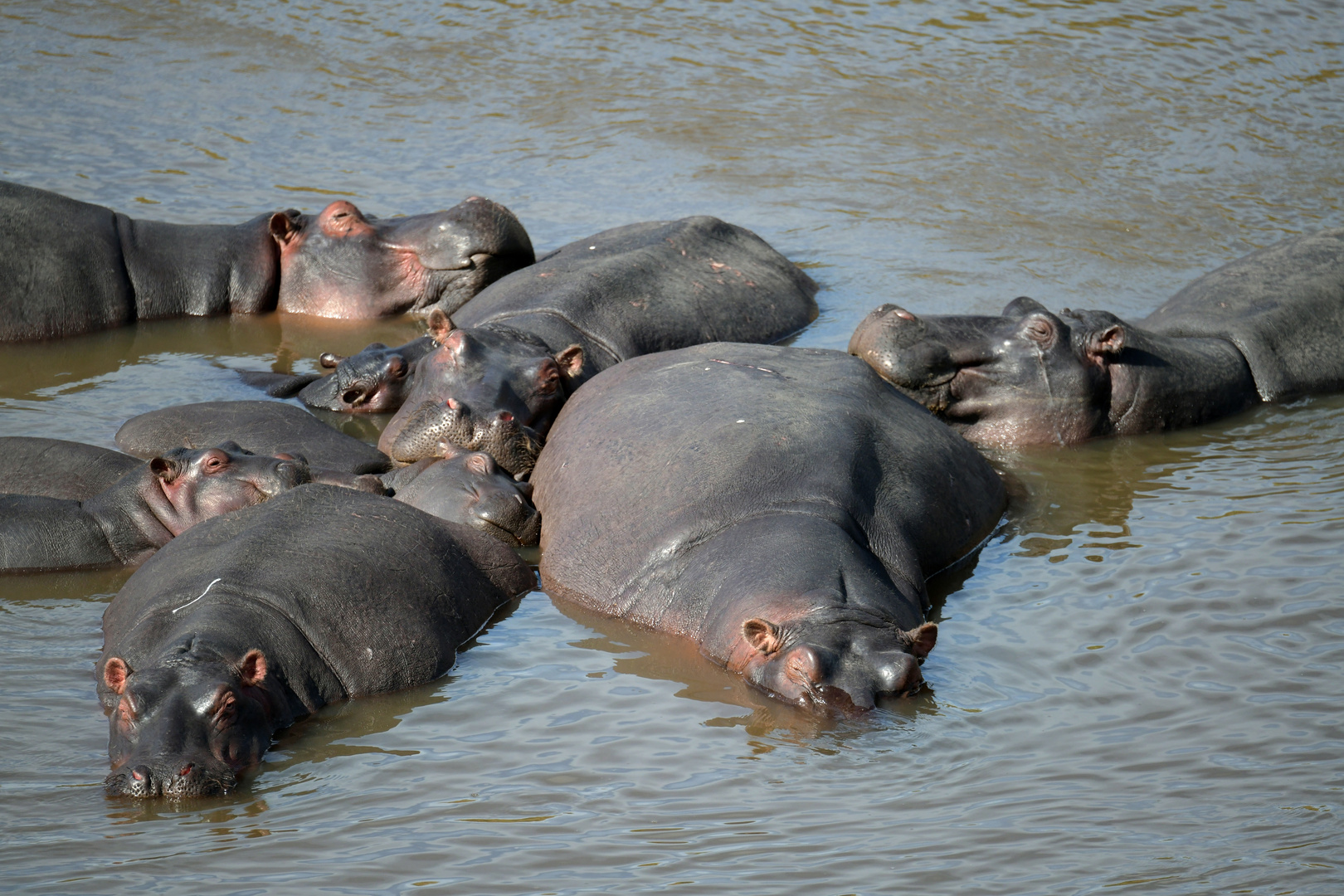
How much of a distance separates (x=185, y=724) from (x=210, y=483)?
1.95 metres

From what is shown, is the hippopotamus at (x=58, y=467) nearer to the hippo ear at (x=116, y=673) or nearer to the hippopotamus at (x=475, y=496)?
the hippopotamus at (x=475, y=496)

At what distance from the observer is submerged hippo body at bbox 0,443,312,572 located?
18.8ft

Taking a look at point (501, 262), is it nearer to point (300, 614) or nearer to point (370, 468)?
point (370, 468)

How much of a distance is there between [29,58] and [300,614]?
1116 centimetres

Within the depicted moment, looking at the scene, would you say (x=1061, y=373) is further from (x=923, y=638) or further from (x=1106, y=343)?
(x=923, y=638)

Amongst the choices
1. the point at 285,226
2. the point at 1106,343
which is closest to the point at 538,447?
the point at 1106,343

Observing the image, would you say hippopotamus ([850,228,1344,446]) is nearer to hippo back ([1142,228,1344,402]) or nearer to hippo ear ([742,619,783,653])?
hippo back ([1142,228,1344,402])

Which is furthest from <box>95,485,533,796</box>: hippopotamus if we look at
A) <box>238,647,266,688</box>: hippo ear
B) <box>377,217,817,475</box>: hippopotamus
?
<box>377,217,817,475</box>: hippopotamus

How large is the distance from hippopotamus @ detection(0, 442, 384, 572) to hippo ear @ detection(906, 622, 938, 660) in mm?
2397

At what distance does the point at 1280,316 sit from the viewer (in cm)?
818

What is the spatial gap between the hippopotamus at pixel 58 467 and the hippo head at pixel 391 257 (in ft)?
9.36

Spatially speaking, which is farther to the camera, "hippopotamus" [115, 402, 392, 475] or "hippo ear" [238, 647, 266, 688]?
"hippopotamus" [115, 402, 392, 475]

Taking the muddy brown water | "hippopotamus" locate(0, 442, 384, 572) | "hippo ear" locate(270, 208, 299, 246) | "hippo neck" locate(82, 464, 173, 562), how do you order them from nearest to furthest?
the muddy brown water < "hippopotamus" locate(0, 442, 384, 572) < "hippo neck" locate(82, 464, 173, 562) < "hippo ear" locate(270, 208, 299, 246)

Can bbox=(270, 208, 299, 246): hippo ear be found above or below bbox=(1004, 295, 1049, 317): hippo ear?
below
